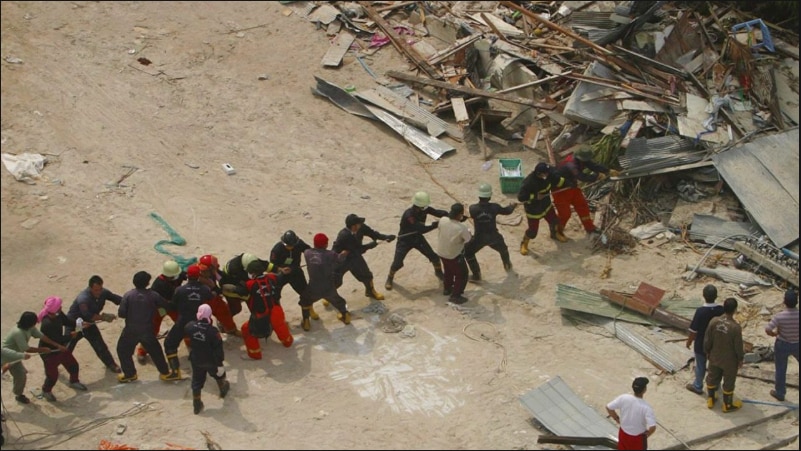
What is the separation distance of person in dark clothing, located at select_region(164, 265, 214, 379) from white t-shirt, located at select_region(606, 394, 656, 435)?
5.22 m

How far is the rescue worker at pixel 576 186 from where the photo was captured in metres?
13.6

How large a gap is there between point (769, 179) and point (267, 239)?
835cm

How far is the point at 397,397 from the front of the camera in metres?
10.6

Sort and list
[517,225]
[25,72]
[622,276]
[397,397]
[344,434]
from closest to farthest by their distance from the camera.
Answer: [344,434]
[397,397]
[622,276]
[517,225]
[25,72]

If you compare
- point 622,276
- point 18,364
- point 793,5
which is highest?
point 793,5

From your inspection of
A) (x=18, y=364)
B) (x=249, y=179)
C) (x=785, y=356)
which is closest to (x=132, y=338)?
(x=18, y=364)

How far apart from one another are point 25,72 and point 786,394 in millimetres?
14811

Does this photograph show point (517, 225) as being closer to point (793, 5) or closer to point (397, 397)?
point (397, 397)

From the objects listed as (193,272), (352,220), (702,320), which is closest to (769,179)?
(702,320)

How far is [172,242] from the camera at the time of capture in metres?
13.6

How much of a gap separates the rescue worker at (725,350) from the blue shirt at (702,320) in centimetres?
16

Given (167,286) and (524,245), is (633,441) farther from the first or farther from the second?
(167,286)

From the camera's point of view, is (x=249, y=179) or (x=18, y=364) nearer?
(x=18, y=364)

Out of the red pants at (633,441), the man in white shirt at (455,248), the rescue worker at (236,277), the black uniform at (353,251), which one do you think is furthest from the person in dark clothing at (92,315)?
the red pants at (633,441)
